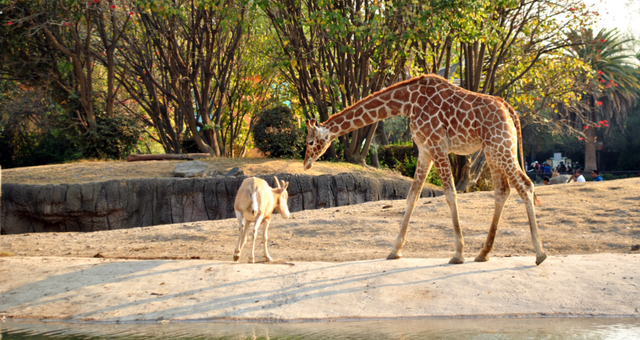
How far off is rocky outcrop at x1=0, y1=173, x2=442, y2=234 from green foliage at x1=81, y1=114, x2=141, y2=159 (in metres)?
4.93

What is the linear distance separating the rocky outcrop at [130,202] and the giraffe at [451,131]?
5.45m

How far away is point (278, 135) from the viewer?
1593cm

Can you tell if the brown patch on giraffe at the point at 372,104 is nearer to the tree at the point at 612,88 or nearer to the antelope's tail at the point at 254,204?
the antelope's tail at the point at 254,204

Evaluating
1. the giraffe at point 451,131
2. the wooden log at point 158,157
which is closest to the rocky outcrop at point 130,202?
the wooden log at point 158,157

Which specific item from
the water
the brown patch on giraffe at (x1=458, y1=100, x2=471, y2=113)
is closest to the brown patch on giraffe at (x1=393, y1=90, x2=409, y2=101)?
the brown patch on giraffe at (x1=458, y1=100, x2=471, y2=113)

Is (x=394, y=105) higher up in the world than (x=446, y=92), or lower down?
lower down

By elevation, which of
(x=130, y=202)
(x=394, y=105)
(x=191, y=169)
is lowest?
(x=130, y=202)

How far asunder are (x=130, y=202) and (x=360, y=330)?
867cm

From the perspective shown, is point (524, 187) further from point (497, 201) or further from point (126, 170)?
point (126, 170)

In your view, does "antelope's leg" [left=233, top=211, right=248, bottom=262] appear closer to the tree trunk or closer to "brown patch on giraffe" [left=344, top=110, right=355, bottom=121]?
"brown patch on giraffe" [left=344, top=110, right=355, bottom=121]

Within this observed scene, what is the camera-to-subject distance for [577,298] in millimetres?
5812

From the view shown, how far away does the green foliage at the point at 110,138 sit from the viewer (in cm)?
1681

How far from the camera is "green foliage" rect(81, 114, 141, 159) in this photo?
55.2 ft

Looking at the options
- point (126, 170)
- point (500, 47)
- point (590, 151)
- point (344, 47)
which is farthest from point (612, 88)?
point (126, 170)
